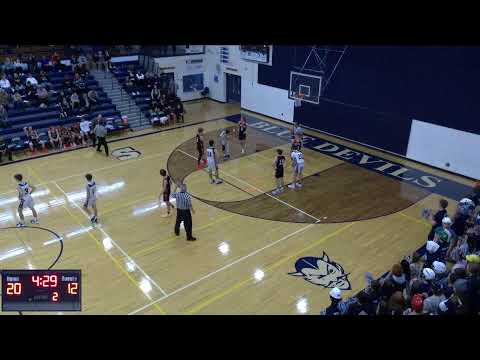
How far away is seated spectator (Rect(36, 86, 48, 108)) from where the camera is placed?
2039 centimetres

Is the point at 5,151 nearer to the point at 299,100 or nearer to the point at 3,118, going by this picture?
the point at 3,118

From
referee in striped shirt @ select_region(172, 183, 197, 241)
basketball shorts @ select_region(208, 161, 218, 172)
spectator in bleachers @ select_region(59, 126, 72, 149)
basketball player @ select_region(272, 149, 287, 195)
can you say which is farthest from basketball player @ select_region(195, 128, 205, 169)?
spectator in bleachers @ select_region(59, 126, 72, 149)

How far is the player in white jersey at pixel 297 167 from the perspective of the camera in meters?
14.3

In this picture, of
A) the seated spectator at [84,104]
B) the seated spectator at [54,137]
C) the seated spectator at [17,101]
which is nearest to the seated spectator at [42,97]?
the seated spectator at [17,101]

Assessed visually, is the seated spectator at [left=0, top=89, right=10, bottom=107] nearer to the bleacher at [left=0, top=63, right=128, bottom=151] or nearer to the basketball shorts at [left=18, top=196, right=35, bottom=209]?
the bleacher at [left=0, top=63, right=128, bottom=151]

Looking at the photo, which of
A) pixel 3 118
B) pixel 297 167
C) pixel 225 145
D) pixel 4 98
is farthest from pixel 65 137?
pixel 297 167

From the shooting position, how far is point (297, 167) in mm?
14703

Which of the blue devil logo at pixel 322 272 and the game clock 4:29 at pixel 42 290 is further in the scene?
the blue devil logo at pixel 322 272

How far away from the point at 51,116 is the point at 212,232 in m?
12.4

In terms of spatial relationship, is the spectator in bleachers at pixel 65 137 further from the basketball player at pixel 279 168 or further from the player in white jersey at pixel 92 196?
the basketball player at pixel 279 168

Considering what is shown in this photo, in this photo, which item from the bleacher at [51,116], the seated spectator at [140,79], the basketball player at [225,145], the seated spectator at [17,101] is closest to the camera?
the basketball player at [225,145]

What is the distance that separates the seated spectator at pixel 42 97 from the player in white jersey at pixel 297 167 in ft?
42.3
